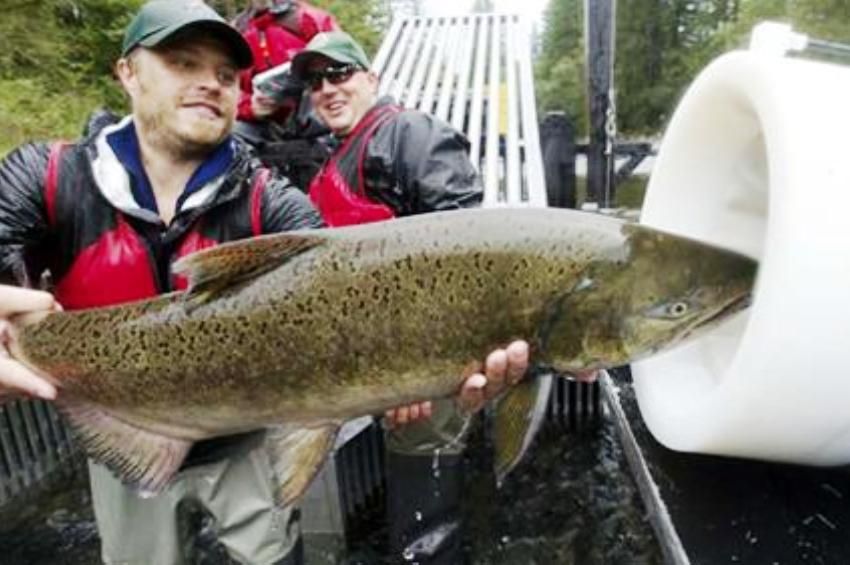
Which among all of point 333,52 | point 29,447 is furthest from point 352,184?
point 29,447

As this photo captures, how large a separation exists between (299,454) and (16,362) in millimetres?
855

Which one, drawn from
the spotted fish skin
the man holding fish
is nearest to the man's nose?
the man holding fish

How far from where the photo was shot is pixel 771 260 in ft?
7.11

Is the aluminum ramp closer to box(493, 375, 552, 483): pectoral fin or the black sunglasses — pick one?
the black sunglasses

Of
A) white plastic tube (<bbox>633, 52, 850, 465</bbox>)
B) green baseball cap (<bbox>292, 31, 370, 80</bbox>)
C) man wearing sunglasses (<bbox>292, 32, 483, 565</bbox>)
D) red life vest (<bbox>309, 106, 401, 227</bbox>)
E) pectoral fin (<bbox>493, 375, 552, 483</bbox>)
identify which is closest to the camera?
white plastic tube (<bbox>633, 52, 850, 465</bbox>)

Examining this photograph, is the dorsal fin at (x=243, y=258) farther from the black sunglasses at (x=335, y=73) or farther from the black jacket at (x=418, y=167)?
the black sunglasses at (x=335, y=73)

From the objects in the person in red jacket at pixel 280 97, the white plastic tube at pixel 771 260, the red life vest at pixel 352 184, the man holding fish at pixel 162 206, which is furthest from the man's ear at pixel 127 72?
the person in red jacket at pixel 280 97

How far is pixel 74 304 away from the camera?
2.83m

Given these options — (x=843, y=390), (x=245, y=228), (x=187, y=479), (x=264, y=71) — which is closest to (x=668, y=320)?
(x=843, y=390)

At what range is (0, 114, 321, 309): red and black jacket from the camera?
2.64 m

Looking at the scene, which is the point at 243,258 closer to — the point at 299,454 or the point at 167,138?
the point at 299,454

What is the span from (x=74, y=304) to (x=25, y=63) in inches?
730

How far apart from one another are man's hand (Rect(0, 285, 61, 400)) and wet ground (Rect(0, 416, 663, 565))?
173cm

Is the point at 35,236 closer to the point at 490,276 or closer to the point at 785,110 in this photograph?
the point at 490,276
